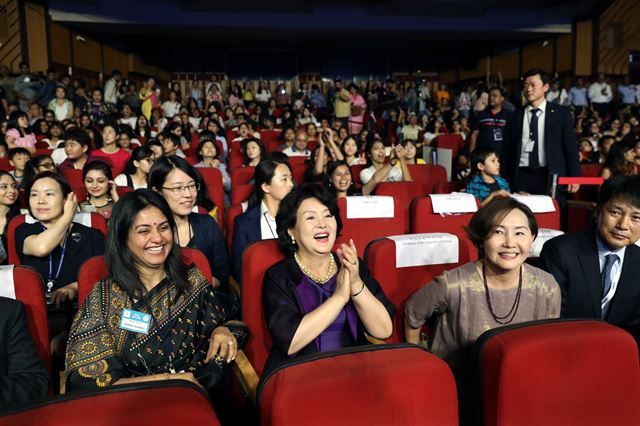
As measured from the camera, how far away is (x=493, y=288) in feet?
4.99

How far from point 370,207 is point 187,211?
0.86m

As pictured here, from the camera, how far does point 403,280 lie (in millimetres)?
1777

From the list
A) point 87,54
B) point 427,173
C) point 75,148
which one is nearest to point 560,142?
point 427,173

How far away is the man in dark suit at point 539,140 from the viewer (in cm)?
311

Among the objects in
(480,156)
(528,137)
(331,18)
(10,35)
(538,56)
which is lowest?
(480,156)

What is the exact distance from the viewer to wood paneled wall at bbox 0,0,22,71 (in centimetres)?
928

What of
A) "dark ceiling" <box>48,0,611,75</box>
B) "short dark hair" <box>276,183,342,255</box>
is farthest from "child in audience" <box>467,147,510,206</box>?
"dark ceiling" <box>48,0,611,75</box>

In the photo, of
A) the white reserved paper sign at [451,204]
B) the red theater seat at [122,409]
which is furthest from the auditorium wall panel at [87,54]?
the red theater seat at [122,409]

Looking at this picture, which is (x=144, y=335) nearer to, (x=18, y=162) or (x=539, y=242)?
(x=539, y=242)

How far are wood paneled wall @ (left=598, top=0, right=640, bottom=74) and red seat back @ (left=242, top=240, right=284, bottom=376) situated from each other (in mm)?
12197

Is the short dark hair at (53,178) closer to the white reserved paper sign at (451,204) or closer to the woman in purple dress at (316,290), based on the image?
the woman in purple dress at (316,290)

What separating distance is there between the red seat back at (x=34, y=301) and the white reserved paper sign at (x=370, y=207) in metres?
1.42

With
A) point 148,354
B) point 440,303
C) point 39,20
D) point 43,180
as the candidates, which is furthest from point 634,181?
point 39,20

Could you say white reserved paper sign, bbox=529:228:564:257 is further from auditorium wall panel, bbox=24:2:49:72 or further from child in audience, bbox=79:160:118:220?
auditorium wall panel, bbox=24:2:49:72
